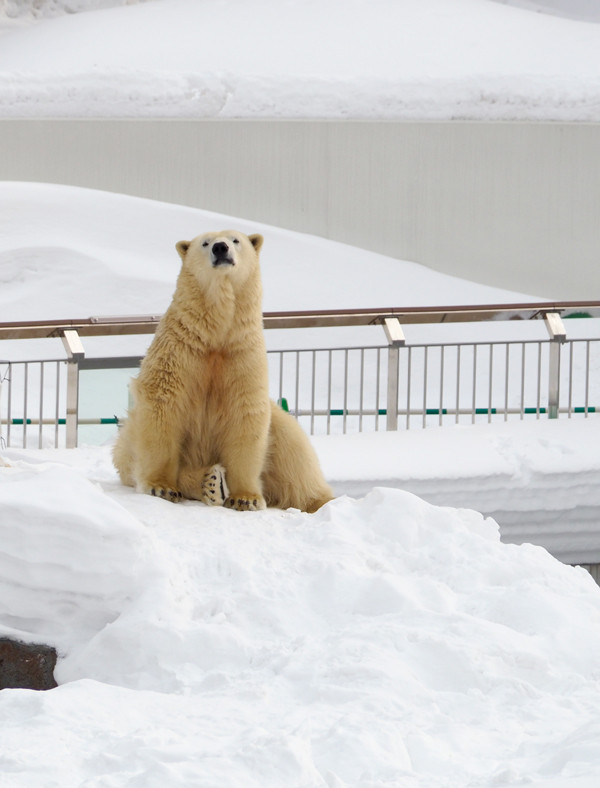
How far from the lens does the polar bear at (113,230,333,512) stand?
4.17 m

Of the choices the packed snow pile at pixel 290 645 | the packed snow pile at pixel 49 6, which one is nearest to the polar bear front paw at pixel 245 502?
the packed snow pile at pixel 290 645

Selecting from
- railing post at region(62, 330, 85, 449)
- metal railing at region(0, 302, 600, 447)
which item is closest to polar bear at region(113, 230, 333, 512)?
railing post at region(62, 330, 85, 449)

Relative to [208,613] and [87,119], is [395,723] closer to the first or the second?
[208,613]

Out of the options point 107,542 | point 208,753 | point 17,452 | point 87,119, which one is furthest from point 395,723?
point 87,119

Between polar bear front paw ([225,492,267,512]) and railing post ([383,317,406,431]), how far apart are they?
2.67 m

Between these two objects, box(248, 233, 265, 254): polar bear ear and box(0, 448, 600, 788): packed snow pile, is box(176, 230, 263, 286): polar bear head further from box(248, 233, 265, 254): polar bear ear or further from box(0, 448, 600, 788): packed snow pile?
box(0, 448, 600, 788): packed snow pile

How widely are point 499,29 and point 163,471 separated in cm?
1690

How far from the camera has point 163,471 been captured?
4254mm

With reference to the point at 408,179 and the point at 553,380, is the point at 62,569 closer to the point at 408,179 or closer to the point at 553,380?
the point at 553,380

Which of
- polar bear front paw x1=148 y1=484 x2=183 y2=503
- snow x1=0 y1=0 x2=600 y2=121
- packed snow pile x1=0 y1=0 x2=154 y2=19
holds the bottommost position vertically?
polar bear front paw x1=148 y1=484 x2=183 y2=503

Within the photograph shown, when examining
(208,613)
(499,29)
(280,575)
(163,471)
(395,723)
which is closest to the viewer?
(395,723)

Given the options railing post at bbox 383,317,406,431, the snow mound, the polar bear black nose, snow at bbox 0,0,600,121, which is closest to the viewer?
the snow mound

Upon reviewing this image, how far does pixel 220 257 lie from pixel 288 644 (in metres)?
1.46

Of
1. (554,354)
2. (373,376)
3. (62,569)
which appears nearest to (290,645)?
(62,569)
